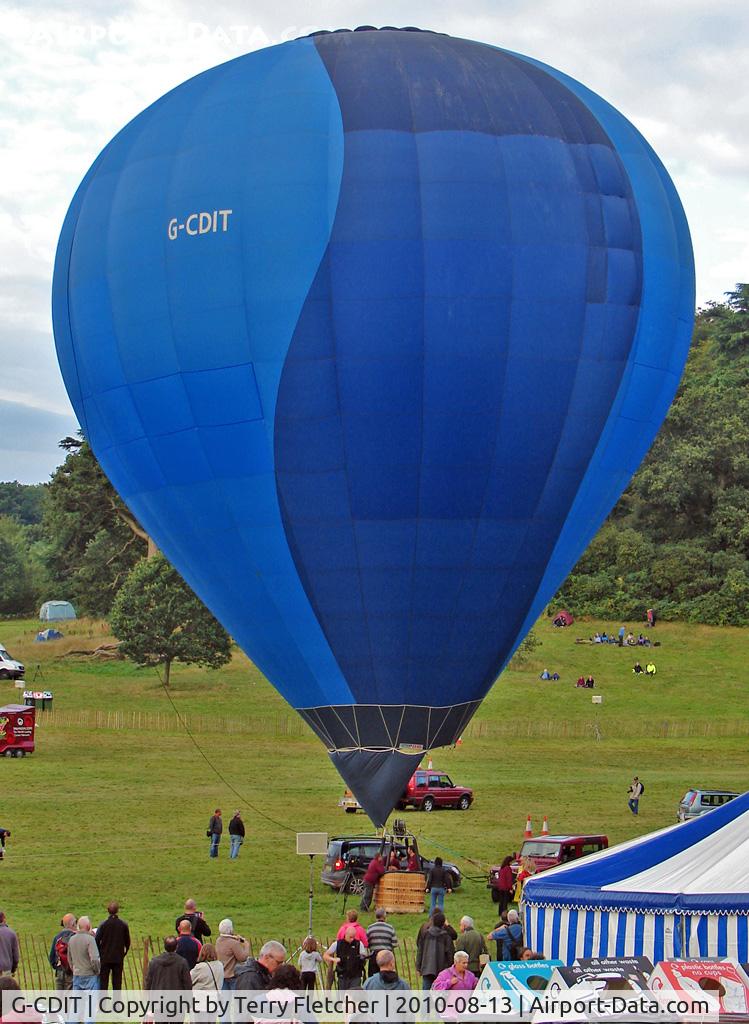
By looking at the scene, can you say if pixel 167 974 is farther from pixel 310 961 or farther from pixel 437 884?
pixel 437 884

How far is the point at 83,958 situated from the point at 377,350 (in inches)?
390

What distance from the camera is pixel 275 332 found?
69.6ft

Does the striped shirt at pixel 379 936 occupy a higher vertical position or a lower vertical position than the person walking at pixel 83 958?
higher

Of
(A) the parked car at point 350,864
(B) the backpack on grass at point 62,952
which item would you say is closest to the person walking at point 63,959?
(B) the backpack on grass at point 62,952

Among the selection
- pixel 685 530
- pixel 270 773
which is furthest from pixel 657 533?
pixel 270 773

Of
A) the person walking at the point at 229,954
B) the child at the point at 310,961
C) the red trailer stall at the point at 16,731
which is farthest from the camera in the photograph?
the red trailer stall at the point at 16,731

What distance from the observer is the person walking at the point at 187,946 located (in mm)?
13742

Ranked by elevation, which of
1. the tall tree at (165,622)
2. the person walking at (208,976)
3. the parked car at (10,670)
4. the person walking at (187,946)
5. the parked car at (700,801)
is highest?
the tall tree at (165,622)

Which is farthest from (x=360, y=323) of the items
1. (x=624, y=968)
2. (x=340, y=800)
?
(x=340, y=800)

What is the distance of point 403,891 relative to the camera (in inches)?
877

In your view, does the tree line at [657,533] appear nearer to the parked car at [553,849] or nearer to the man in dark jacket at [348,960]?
the parked car at [553,849]

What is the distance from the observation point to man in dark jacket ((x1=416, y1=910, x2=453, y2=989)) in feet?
48.4

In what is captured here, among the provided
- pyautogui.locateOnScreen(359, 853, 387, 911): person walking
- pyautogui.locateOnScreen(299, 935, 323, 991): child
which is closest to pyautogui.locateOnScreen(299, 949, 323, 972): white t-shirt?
pyautogui.locateOnScreen(299, 935, 323, 991): child

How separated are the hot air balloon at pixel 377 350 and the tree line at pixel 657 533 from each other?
2049 inches
